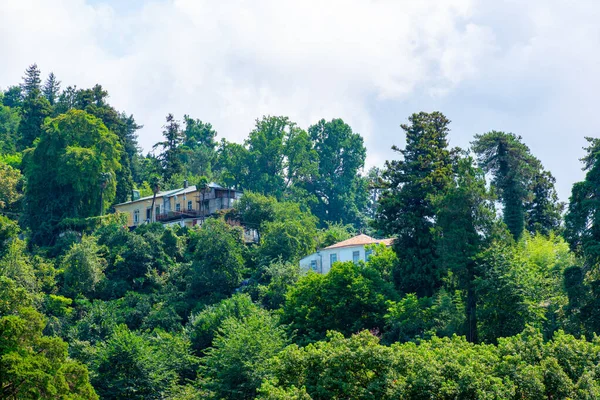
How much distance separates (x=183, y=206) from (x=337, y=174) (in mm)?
26766

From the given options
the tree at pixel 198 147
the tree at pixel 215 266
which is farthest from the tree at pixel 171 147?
the tree at pixel 215 266

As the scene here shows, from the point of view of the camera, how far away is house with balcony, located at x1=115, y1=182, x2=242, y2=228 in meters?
75.1

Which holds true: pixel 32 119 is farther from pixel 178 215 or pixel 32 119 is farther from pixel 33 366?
pixel 33 366

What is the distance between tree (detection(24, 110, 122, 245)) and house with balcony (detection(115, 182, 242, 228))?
6.03 m

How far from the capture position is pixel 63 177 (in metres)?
67.8

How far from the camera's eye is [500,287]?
3831cm

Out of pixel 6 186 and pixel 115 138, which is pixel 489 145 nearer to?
pixel 115 138

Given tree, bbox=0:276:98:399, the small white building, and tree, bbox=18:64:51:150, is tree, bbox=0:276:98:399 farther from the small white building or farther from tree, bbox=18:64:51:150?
tree, bbox=18:64:51:150

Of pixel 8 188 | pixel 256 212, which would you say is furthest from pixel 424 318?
pixel 8 188

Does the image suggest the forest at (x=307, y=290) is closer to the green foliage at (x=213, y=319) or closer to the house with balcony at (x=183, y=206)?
the green foliage at (x=213, y=319)

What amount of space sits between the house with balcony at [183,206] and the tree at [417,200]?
88.6 ft

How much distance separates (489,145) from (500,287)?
18.3 m

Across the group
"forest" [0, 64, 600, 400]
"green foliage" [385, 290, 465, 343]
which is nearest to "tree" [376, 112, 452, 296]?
"forest" [0, 64, 600, 400]

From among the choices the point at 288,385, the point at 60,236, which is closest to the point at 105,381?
the point at 288,385
